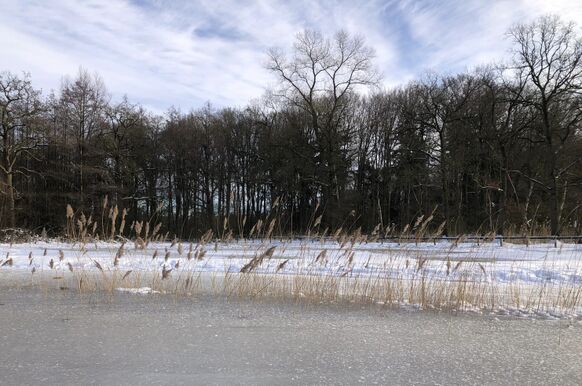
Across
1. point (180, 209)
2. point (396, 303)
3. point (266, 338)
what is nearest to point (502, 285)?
point (396, 303)

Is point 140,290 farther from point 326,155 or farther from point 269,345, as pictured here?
point 326,155

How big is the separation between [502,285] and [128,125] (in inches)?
1558

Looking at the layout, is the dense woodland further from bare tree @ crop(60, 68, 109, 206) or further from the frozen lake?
the frozen lake

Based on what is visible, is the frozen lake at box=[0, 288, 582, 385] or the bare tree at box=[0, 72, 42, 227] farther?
the bare tree at box=[0, 72, 42, 227]

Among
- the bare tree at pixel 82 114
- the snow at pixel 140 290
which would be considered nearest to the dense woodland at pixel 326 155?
the bare tree at pixel 82 114

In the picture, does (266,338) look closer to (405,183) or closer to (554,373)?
(554,373)

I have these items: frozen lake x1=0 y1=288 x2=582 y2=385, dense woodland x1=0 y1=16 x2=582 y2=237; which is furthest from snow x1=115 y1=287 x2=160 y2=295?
dense woodland x1=0 y1=16 x2=582 y2=237

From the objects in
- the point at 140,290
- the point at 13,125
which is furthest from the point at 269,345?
the point at 13,125

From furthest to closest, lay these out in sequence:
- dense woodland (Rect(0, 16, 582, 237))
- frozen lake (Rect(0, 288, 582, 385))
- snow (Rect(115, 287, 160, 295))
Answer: dense woodland (Rect(0, 16, 582, 237))
snow (Rect(115, 287, 160, 295))
frozen lake (Rect(0, 288, 582, 385))

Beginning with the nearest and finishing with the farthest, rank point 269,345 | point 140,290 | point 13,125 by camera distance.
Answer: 1. point 269,345
2. point 140,290
3. point 13,125

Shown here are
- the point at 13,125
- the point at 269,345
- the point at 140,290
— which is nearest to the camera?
the point at 269,345

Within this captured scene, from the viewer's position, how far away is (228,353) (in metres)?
3.99

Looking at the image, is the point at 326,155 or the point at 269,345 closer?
the point at 269,345

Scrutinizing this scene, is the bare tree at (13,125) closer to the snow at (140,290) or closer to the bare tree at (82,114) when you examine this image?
the bare tree at (82,114)
